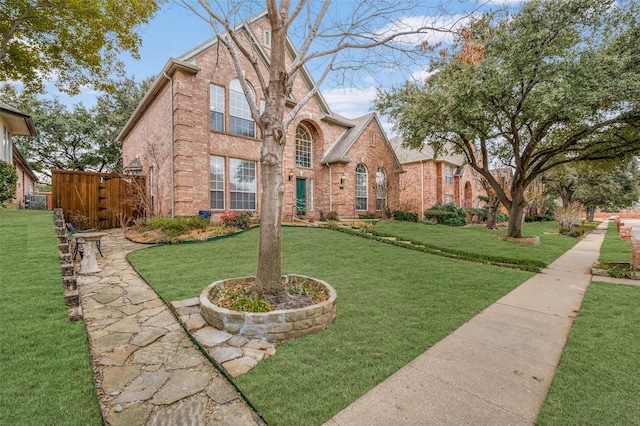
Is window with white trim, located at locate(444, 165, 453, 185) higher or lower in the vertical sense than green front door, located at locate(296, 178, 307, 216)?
higher

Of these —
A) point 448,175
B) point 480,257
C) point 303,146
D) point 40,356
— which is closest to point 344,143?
point 303,146

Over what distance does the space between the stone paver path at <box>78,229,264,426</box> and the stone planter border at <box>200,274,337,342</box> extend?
0.18m

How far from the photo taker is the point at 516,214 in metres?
12.4

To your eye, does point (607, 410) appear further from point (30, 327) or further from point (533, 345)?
point (30, 327)

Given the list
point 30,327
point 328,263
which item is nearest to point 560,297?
point 328,263

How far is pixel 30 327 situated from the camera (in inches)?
124

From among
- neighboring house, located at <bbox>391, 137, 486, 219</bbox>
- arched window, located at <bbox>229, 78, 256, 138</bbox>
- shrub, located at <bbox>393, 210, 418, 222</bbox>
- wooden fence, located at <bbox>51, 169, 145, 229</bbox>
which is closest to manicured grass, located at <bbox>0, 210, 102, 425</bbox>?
wooden fence, located at <bbox>51, 169, 145, 229</bbox>

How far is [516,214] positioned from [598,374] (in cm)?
1148

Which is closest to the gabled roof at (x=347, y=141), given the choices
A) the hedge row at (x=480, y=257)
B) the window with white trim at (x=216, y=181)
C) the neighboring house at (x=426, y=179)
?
the neighboring house at (x=426, y=179)

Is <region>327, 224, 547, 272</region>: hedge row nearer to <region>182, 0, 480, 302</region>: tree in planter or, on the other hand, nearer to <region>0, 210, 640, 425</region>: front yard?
<region>0, 210, 640, 425</region>: front yard

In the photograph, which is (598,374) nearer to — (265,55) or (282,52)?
(282,52)

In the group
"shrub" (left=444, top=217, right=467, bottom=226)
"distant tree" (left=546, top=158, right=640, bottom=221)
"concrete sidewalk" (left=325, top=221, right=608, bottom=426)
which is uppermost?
"distant tree" (left=546, top=158, right=640, bottom=221)

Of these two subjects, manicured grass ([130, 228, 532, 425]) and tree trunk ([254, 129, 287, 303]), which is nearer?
manicured grass ([130, 228, 532, 425])

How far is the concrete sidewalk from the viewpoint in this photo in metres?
2.19
